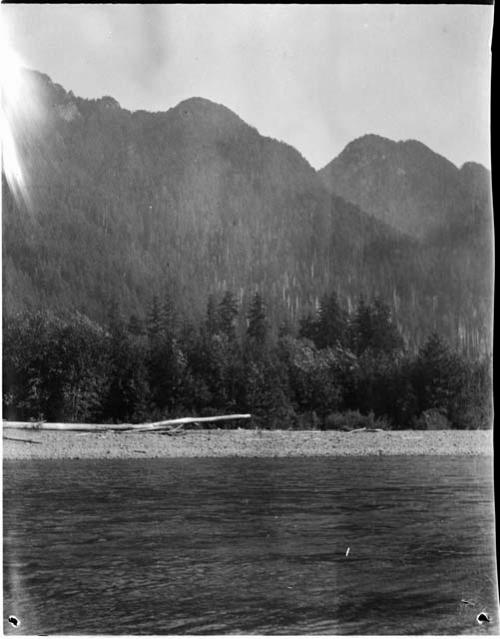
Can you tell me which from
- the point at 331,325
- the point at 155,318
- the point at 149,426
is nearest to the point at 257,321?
the point at 331,325

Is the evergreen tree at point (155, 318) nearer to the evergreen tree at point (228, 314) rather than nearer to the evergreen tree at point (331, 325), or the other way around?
the evergreen tree at point (228, 314)

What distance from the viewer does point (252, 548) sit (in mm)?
5238

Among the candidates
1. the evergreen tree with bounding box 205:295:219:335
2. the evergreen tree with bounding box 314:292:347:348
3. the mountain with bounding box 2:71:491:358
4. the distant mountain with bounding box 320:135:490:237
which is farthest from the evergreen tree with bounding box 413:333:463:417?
the evergreen tree with bounding box 205:295:219:335

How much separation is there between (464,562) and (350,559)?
777 mm

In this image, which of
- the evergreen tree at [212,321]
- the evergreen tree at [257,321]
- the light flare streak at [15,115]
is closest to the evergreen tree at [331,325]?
the evergreen tree at [257,321]

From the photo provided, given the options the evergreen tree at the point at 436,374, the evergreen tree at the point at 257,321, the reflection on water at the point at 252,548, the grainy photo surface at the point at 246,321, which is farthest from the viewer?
the evergreen tree at the point at 436,374

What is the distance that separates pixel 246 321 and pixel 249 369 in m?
0.41

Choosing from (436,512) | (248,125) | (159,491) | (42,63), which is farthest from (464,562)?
(42,63)

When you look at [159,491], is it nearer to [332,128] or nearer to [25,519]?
[25,519]

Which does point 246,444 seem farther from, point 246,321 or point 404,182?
point 404,182

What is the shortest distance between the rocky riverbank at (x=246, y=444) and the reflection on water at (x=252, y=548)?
166mm

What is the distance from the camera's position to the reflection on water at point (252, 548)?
4754 millimetres

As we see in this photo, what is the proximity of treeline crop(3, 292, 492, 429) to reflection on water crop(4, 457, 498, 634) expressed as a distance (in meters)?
0.50

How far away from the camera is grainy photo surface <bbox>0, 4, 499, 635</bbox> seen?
505 centimetres
